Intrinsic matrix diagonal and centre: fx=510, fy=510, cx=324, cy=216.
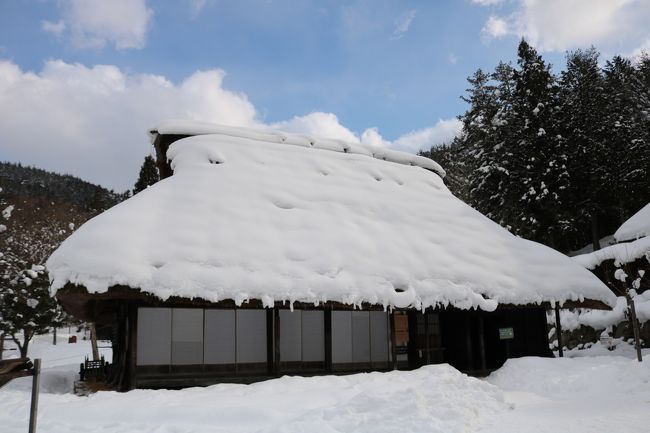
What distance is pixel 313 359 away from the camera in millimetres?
12656

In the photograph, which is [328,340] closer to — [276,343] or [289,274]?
[276,343]

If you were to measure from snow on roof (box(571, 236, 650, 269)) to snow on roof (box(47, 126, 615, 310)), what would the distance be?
865 cm

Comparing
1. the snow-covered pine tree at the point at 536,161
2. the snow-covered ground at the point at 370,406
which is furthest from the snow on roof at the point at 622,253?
the snow-covered ground at the point at 370,406

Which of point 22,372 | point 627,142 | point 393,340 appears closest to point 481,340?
point 393,340

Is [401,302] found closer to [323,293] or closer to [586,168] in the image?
[323,293]

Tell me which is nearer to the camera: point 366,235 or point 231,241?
point 231,241

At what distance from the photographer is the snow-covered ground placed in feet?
22.3

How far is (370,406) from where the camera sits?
7.04 metres

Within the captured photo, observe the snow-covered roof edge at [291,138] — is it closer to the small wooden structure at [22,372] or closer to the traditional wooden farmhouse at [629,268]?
the traditional wooden farmhouse at [629,268]

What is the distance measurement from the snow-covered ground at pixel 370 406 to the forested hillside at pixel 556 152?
1999 centimetres

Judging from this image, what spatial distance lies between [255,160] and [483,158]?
21.0 m

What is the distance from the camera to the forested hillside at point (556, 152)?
29.1m

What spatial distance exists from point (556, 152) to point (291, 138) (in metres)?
18.8

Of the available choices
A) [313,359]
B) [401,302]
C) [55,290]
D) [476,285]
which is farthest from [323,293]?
[55,290]
